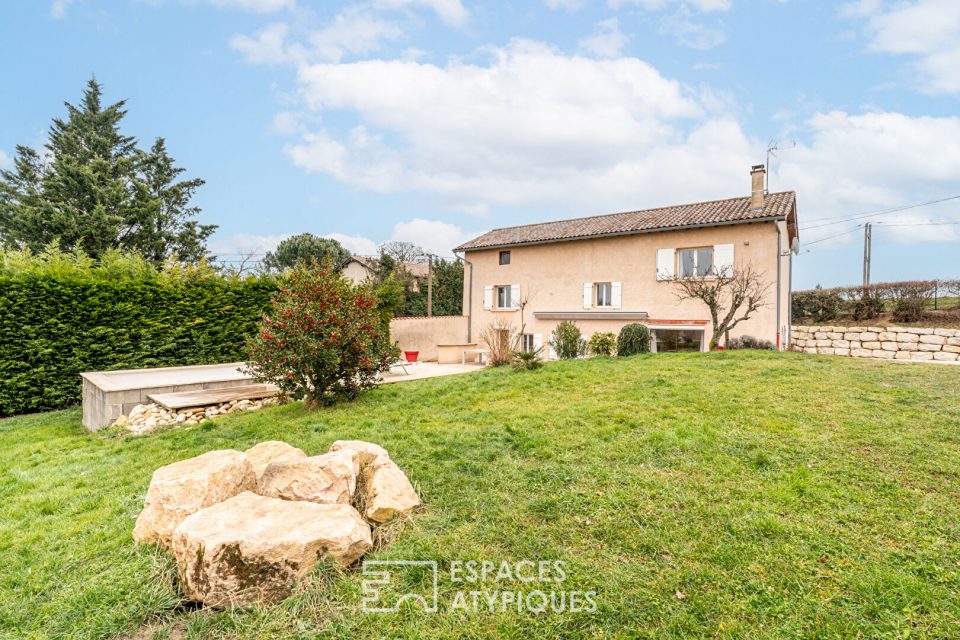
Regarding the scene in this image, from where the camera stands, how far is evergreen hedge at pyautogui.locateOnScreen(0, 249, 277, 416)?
9281 mm

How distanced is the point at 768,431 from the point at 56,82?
119 feet

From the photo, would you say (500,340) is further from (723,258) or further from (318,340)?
(318,340)

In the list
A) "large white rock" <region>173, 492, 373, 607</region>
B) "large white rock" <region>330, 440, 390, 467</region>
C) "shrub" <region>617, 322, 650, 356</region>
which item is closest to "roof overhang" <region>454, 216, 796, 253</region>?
"shrub" <region>617, 322, 650, 356</region>

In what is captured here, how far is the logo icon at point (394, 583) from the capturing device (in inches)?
100

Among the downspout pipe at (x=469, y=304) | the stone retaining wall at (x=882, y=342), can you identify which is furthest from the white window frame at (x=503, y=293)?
the stone retaining wall at (x=882, y=342)

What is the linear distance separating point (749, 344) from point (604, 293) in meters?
5.20

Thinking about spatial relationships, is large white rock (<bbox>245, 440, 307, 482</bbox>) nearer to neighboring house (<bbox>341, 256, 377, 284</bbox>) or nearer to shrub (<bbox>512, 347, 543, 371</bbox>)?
shrub (<bbox>512, 347, 543, 371</bbox>)

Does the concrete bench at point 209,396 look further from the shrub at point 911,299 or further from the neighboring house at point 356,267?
the neighboring house at point 356,267

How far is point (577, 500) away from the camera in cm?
351

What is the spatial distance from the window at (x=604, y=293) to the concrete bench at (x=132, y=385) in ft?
40.0

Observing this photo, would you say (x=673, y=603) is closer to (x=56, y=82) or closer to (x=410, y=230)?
(x=410, y=230)

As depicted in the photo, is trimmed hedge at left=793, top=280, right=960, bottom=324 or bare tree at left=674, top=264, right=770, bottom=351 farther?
trimmed hedge at left=793, top=280, right=960, bottom=324

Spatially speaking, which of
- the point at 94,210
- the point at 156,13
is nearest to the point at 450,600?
the point at 156,13

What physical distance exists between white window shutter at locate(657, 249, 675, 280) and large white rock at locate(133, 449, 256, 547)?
1441 centimetres
